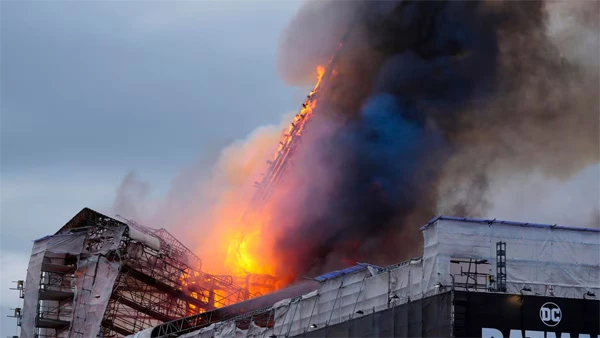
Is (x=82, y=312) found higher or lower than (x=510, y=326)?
higher

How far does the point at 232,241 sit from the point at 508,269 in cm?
5115

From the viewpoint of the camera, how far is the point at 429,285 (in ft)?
246

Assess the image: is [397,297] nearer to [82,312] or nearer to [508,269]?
[508,269]

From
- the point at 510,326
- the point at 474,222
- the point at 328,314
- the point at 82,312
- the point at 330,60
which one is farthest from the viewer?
the point at 330,60

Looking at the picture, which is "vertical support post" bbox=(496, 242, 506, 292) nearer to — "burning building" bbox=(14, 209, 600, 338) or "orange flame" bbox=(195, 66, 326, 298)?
"burning building" bbox=(14, 209, 600, 338)

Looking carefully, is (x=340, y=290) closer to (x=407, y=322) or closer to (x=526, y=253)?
(x=407, y=322)

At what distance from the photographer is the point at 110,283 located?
11238 centimetres

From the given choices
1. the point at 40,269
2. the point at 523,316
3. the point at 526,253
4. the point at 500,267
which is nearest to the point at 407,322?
the point at 500,267

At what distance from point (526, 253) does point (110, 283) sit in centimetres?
4958

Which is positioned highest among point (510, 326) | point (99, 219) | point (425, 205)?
point (425, 205)

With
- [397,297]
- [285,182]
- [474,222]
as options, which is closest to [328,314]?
[397,297]

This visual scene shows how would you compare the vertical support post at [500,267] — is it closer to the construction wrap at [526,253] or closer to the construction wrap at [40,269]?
the construction wrap at [526,253]

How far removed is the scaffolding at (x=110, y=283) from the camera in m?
113

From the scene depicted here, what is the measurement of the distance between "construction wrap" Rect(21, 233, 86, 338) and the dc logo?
5763 cm
